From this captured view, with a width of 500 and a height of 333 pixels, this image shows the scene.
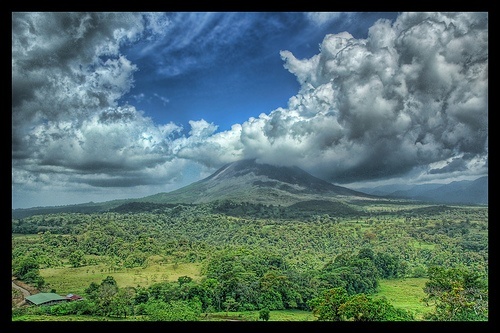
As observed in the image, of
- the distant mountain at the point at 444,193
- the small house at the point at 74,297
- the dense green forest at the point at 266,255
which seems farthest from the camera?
the distant mountain at the point at 444,193

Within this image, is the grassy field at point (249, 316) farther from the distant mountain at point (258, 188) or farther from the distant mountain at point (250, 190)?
the distant mountain at point (258, 188)

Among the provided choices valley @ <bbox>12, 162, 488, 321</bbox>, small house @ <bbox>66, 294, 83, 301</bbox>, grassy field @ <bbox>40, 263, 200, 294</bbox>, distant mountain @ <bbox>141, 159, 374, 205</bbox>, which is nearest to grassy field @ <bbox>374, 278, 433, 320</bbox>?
valley @ <bbox>12, 162, 488, 321</bbox>

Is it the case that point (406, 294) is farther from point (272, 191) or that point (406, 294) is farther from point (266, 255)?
point (272, 191)

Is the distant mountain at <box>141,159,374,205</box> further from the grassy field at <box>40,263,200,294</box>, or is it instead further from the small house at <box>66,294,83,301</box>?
the small house at <box>66,294,83,301</box>

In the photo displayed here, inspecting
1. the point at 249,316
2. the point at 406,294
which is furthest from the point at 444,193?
the point at 249,316

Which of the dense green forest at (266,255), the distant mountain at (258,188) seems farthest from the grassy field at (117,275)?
the distant mountain at (258,188)
